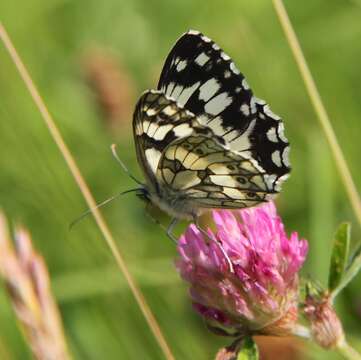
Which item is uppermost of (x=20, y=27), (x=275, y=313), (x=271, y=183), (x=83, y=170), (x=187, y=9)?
(x=20, y=27)

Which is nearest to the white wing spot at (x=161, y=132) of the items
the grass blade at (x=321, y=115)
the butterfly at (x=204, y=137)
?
the butterfly at (x=204, y=137)

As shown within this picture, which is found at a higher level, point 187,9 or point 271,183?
point 187,9

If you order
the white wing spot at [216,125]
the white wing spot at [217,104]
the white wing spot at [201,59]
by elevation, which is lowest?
the white wing spot at [216,125]

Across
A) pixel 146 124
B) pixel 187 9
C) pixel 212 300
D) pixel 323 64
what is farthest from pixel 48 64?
pixel 212 300

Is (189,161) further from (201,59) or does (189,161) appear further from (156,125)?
(201,59)

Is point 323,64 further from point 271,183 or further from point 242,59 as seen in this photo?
point 271,183

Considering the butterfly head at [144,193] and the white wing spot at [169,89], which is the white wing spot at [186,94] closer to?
the white wing spot at [169,89]
